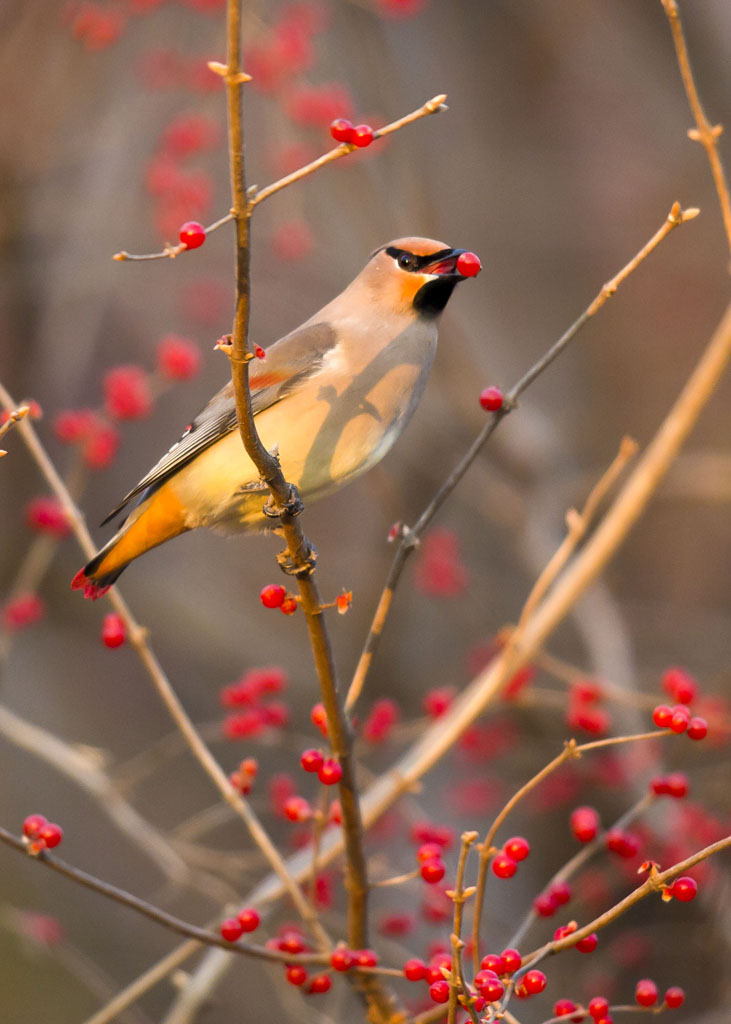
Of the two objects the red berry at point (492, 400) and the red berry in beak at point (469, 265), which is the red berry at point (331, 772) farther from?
the red berry in beak at point (469, 265)

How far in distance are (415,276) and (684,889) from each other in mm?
1770

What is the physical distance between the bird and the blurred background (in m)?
0.61

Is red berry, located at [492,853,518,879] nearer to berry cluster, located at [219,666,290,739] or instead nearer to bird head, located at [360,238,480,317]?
berry cluster, located at [219,666,290,739]

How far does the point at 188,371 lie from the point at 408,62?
145 inches

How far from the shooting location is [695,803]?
4352 mm

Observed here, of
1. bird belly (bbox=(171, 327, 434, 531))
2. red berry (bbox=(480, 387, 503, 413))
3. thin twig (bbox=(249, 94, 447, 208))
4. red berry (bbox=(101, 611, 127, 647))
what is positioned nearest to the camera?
thin twig (bbox=(249, 94, 447, 208))

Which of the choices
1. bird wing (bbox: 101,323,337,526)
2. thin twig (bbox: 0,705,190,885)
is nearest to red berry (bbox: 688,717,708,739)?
bird wing (bbox: 101,323,337,526)

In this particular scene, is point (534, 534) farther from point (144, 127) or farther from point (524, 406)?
point (144, 127)

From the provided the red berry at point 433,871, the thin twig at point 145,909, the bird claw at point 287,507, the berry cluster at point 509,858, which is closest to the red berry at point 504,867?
the berry cluster at point 509,858

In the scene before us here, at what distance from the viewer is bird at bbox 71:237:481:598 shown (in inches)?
117

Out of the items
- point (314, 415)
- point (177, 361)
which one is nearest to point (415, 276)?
point (314, 415)

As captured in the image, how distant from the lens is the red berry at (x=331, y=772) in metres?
2.28

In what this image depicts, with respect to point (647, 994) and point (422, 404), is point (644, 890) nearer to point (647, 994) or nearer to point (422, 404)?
point (647, 994)

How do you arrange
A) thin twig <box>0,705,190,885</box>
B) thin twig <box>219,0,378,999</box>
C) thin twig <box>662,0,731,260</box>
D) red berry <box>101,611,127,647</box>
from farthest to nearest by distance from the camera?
thin twig <box>0,705,190,885</box> → red berry <box>101,611,127,647</box> → thin twig <box>662,0,731,260</box> → thin twig <box>219,0,378,999</box>
